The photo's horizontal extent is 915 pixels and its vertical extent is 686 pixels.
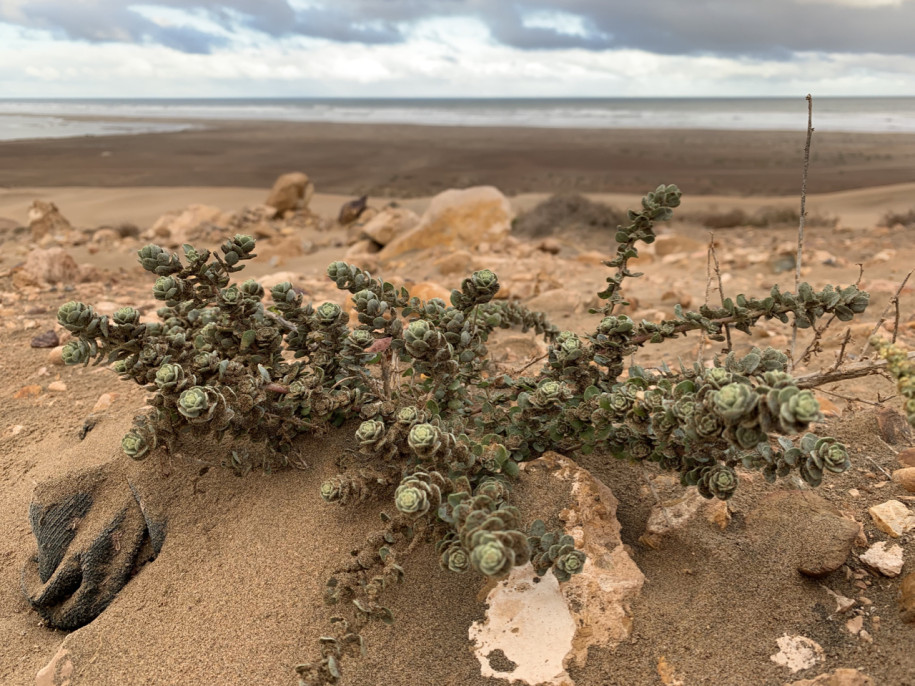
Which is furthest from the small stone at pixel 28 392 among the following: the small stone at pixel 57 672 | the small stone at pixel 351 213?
the small stone at pixel 351 213

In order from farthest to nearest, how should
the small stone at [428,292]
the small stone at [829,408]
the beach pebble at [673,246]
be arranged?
1. the beach pebble at [673,246]
2. the small stone at [428,292]
3. the small stone at [829,408]

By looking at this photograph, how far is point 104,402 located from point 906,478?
9.10 feet

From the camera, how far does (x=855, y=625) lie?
64.4 inches

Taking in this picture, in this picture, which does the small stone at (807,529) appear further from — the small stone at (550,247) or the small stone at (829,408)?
the small stone at (550,247)

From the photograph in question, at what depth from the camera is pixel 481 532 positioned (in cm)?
130

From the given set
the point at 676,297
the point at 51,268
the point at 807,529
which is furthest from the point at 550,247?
the point at 807,529

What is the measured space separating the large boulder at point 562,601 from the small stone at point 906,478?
91cm

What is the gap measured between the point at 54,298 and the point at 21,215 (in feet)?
25.0

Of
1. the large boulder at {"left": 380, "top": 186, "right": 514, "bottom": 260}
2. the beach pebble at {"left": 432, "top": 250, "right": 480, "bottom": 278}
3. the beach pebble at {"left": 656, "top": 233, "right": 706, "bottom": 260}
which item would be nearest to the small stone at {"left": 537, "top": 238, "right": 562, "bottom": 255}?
the beach pebble at {"left": 656, "top": 233, "right": 706, "bottom": 260}

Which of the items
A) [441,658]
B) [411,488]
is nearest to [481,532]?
[411,488]

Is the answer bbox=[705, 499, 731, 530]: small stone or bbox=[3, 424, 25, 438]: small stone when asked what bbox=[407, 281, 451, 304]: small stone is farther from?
bbox=[705, 499, 731, 530]: small stone

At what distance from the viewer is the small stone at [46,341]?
3.33 meters

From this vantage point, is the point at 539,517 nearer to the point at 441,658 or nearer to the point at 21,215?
the point at 441,658

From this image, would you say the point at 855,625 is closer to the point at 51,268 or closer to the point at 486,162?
the point at 51,268
